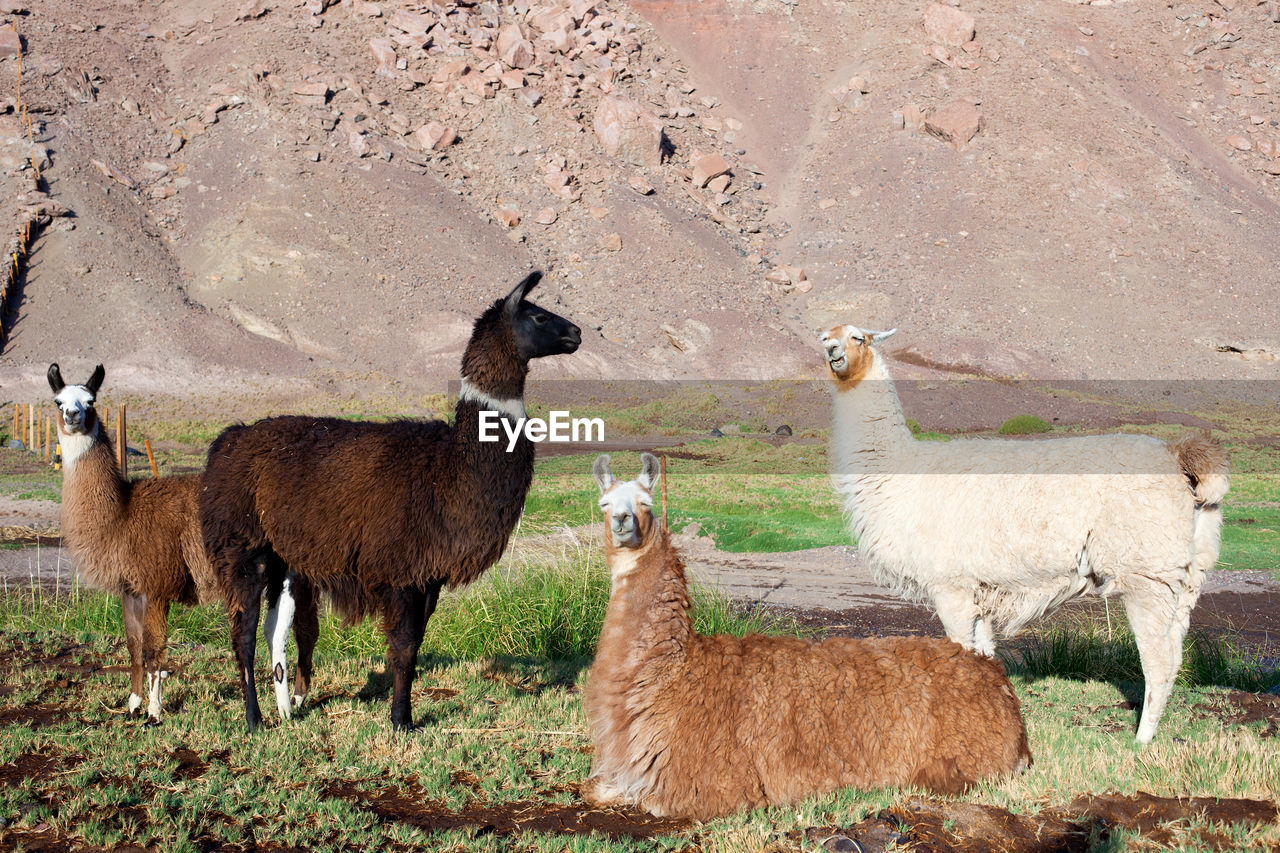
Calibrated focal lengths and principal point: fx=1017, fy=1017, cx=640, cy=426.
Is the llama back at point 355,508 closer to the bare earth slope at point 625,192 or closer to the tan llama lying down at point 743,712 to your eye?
the tan llama lying down at point 743,712

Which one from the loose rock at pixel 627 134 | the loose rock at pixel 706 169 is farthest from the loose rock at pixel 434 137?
the loose rock at pixel 706 169

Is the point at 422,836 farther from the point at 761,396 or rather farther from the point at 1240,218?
the point at 1240,218

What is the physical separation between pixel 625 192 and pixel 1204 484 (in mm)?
57491

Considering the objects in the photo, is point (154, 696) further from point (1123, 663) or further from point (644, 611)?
point (1123, 663)

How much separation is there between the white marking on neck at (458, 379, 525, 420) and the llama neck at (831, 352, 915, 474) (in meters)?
2.34

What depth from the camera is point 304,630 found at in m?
7.33

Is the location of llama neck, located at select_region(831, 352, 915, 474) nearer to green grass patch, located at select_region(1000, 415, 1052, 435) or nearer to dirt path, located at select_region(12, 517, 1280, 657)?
dirt path, located at select_region(12, 517, 1280, 657)

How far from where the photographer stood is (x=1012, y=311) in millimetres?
57125

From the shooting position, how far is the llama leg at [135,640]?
6.73 metres

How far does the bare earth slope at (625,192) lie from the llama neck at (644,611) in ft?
135

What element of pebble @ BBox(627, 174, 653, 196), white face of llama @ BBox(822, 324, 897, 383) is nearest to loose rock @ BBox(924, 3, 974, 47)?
pebble @ BBox(627, 174, 653, 196)

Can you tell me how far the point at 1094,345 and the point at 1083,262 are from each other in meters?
7.22

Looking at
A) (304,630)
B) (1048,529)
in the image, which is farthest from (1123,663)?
(304,630)

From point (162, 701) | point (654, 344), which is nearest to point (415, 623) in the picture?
point (162, 701)
